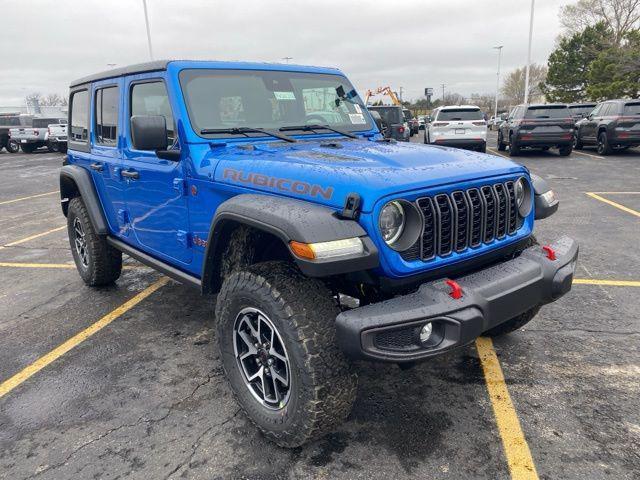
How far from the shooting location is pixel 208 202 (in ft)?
9.84

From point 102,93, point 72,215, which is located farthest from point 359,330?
point 72,215

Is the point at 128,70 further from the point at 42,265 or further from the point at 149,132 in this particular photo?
the point at 42,265

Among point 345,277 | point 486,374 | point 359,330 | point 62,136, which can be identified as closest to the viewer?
point 359,330

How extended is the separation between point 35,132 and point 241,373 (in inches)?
985

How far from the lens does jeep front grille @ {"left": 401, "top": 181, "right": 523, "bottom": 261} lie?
2.40m

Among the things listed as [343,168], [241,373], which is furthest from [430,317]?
[241,373]

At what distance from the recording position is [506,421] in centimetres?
276

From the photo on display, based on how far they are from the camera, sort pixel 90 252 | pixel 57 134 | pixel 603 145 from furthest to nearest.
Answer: pixel 57 134 < pixel 603 145 < pixel 90 252

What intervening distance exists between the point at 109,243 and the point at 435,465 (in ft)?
11.4

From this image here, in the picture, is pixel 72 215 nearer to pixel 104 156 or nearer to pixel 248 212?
pixel 104 156

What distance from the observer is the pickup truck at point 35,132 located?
2339cm

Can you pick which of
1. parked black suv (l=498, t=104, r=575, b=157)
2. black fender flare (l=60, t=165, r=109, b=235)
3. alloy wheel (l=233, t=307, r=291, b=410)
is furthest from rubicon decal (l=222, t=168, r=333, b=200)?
parked black suv (l=498, t=104, r=575, b=157)

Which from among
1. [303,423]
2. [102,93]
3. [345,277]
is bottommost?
[303,423]

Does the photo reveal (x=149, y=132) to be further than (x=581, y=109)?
No
